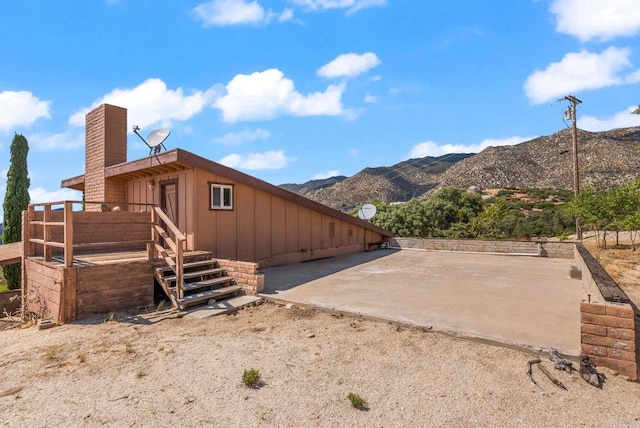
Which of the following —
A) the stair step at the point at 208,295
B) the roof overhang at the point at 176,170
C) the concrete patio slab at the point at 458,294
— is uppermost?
the roof overhang at the point at 176,170

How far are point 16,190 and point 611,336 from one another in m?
21.8

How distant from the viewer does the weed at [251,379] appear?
3.24 metres

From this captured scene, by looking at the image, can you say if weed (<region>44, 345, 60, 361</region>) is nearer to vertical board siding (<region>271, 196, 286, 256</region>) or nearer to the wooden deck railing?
the wooden deck railing

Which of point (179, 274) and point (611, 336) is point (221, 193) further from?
point (611, 336)

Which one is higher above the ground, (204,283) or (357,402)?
(204,283)

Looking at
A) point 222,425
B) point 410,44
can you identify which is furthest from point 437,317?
point 410,44

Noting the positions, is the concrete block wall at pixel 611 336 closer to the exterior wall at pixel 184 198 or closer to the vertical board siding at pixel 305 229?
the exterior wall at pixel 184 198

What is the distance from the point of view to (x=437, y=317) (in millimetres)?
5020

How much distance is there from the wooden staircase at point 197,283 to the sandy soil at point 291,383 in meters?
1.20

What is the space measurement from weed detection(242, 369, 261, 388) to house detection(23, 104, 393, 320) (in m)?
3.11

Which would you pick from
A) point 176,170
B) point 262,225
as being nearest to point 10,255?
point 176,170

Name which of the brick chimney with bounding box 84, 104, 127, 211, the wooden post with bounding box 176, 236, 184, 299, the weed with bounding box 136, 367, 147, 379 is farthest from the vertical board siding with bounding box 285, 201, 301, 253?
the weed with bounding box 136, 367, 147, 379

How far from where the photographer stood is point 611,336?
11.0 ft

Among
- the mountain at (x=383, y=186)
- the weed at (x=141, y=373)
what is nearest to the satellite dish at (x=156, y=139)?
the weed at (x=141, y=373)
